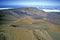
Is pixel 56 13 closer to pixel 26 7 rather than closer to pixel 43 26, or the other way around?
pixel 43 26

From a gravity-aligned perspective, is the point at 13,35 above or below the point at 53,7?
below

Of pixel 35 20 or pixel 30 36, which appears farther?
pixel 35 20

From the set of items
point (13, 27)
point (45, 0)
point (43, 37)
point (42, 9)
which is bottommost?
point (43, 37)

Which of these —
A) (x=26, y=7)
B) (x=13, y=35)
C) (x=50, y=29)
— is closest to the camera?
(x=13, y=35)

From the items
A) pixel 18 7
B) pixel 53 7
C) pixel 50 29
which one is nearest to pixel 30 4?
pixel 18 7

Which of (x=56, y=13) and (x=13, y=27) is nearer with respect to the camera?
(x=13, y=27)

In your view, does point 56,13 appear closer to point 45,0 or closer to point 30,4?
point 45,0

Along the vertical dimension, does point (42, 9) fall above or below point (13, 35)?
above

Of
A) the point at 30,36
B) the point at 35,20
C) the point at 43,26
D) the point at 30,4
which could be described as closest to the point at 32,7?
the point at 30,4

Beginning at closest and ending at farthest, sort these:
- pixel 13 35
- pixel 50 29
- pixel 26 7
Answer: pixel 13 35, pixel 50 29, pixel 26 7
